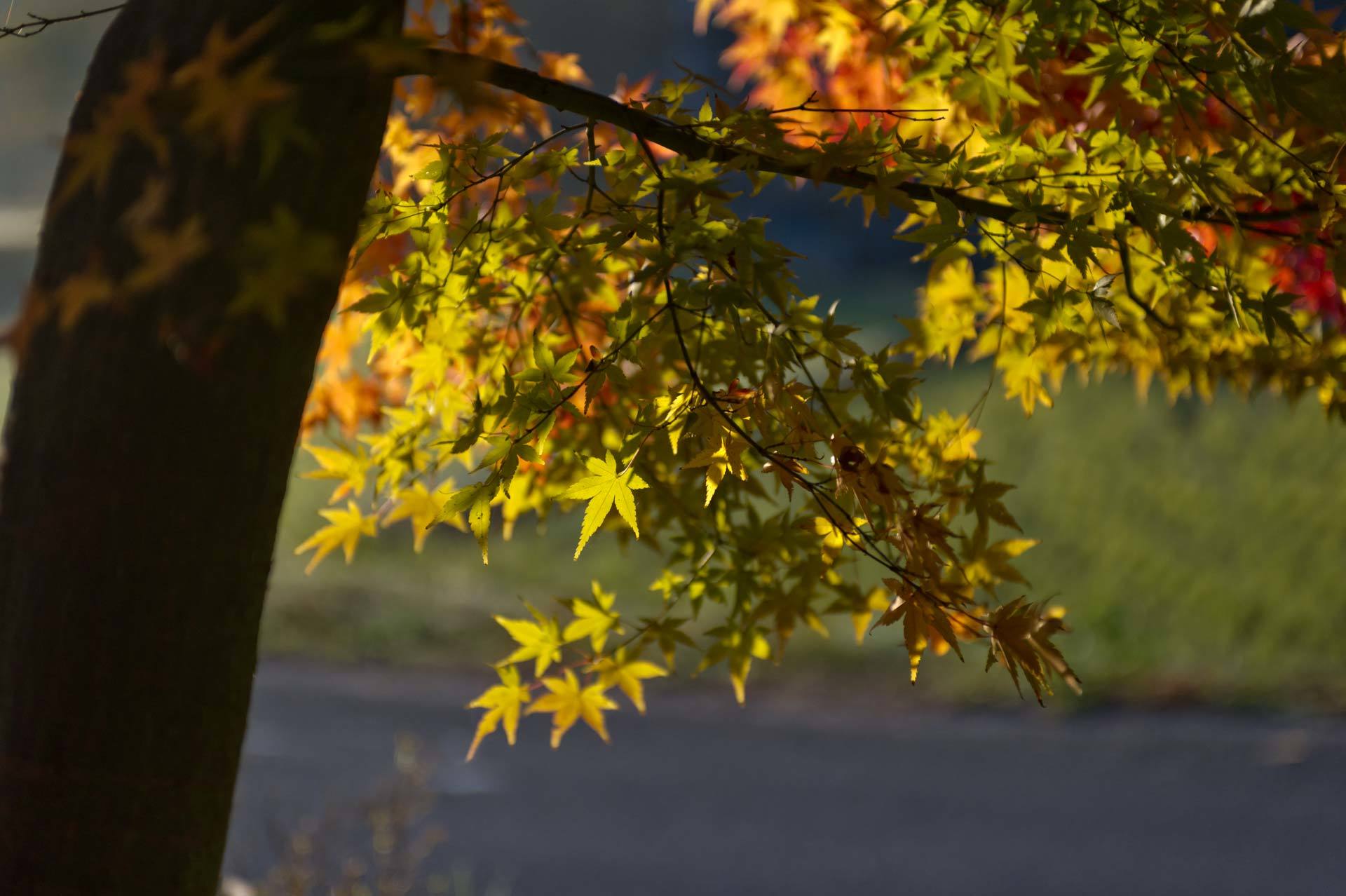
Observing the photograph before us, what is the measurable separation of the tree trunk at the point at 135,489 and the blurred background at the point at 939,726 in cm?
200

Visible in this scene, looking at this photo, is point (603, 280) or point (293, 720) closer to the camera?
point (603, 280)

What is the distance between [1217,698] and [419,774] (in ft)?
15.5

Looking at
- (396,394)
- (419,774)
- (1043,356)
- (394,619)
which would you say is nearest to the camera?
(1043,356)

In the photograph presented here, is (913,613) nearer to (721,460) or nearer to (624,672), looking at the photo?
(721,460)

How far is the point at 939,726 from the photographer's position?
6227 millimetres

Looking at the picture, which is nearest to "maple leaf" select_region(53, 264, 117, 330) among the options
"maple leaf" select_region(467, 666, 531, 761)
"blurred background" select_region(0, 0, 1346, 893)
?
"maple leaf" select_region(467, 666, 531, 761)

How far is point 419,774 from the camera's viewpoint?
3.48 metres

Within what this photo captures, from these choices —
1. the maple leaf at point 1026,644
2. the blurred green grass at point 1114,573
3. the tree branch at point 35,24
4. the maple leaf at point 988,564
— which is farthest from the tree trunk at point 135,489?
the blurred green grass at point 1114,573

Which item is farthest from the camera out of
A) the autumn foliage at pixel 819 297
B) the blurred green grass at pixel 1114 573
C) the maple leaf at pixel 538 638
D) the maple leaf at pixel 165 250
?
the blurred green grass at pixel 1114 573

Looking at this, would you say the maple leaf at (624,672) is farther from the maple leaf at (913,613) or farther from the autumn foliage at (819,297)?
the maple leaf at (913,613)

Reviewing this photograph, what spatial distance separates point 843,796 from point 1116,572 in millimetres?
3492

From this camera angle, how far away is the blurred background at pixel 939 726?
4.71m

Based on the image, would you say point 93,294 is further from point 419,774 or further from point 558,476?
point 419,774

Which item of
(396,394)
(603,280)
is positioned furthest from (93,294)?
(396,394)
